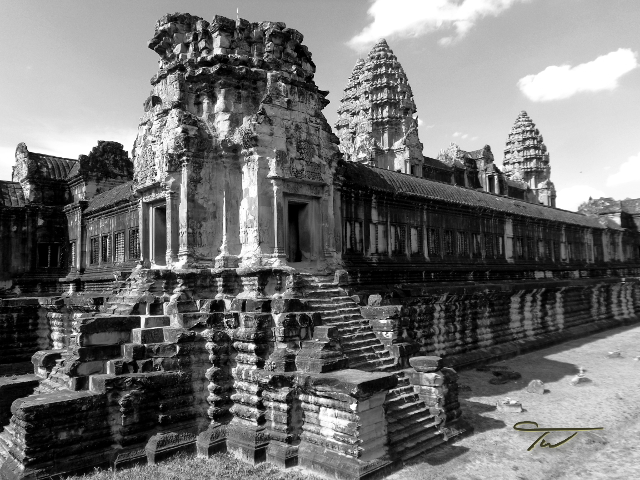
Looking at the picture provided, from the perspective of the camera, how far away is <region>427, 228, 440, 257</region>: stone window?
17.6 meters

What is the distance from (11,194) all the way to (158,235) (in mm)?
14486

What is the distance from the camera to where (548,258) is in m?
25.7

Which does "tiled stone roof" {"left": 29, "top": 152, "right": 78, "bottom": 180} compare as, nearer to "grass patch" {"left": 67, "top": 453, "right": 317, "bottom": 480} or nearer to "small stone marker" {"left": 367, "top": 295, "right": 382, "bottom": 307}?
"small stone marker" {"left": 367, "top": 295, "right": 382, "bottom": 307}

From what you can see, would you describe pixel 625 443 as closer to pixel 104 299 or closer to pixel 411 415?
pixel 411 415

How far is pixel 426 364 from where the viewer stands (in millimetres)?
10062

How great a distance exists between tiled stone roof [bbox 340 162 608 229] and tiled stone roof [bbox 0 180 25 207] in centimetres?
1626

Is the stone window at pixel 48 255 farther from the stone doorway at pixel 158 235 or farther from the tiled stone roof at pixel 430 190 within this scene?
the tiled stone roof at pixel 430 190

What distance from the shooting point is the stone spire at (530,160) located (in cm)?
4712

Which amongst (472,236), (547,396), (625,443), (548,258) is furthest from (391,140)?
(625,443)

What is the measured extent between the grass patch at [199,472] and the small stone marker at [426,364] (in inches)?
128

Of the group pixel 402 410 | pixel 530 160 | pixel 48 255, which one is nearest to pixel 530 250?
pixel 402 410

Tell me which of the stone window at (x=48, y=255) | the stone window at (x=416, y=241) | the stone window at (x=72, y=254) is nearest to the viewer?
the stone window at (x=416, y=241)
